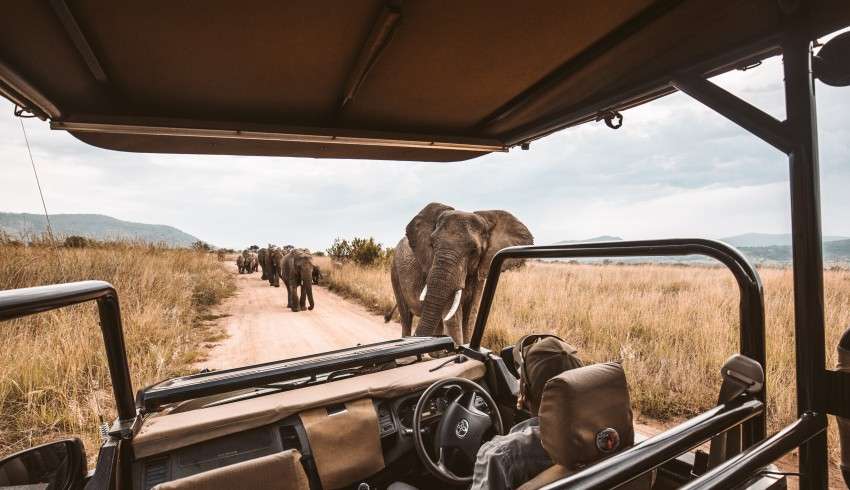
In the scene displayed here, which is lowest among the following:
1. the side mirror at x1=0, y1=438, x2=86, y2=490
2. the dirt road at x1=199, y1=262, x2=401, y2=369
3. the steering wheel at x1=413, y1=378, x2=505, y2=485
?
the dirt road at x1=199, y1=262, x2=401, y2=369

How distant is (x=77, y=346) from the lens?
4.92m

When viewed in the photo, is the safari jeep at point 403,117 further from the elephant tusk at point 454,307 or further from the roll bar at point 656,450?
the elephant tusk at point 454,307

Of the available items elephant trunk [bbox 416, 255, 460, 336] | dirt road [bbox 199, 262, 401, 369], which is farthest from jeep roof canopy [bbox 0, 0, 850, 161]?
dirt road [bbox 199, 262, 401, 369]

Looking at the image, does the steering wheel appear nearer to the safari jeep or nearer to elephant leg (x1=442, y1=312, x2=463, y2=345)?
the safari jeep

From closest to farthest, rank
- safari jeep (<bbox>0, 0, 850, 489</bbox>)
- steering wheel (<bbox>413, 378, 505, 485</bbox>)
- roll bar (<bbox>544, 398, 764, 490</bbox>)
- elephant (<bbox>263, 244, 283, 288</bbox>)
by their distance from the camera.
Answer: roll bar (<bbox>544, 398, 764, 490</bbox>) → safari jeep (<bbox>0, 0, 850, 489</bbox>) → steering wheel (<bbox>413, 378, 505, 485</bbox>) → elephant (<bbox>263, 244, 283, 288</bbox>)

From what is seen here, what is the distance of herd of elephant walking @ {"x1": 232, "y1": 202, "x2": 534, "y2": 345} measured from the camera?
231 inches

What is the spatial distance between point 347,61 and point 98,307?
1670mm

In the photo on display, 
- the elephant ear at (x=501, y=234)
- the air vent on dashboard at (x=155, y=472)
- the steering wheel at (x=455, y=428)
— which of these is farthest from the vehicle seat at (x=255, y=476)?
the elephant ear at (x=501, y=234)

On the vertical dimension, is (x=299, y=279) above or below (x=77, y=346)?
above

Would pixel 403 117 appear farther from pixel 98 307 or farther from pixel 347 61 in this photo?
pixel 98 307

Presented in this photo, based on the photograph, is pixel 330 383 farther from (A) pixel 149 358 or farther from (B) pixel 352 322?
(B) pixel 352 322

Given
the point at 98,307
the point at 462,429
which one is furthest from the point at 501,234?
the point at 98,307

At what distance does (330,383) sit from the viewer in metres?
2.46

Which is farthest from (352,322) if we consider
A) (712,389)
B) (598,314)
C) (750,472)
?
(750,472)
